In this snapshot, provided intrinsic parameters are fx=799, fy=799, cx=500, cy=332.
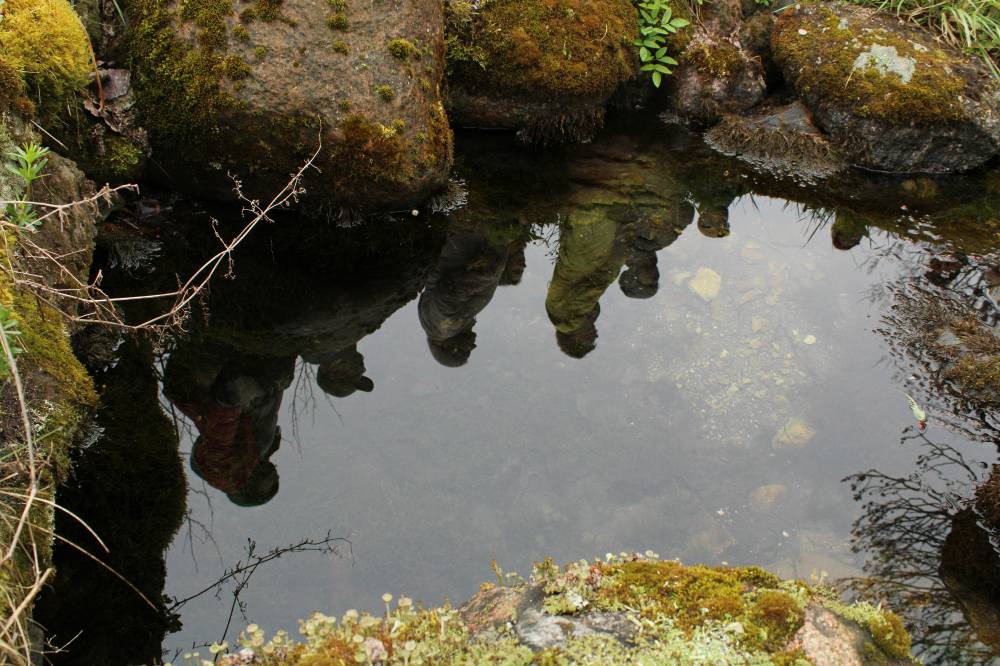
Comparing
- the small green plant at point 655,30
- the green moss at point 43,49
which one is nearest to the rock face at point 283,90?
the green moss at point 43,49

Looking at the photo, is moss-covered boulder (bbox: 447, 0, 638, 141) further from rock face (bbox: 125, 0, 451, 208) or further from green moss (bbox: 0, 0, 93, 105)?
green moss (bbox: 0, 0, 93, 105)

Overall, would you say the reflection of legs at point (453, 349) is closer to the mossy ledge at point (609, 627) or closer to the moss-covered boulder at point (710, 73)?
the mossy ledge at point (609, 627)

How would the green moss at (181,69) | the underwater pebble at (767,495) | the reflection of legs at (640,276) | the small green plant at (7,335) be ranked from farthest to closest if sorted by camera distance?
the reflection of legs at (640,276)
the green moss at (181,69)
the underwater pebble at (767,495)
the small green plant at (7,335)

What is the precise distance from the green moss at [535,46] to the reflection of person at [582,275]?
1463mm

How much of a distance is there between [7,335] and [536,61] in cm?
576

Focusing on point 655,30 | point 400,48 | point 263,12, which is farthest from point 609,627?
point 655,30

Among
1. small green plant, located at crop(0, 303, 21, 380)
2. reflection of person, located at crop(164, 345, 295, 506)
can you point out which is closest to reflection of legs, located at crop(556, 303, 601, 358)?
reflection of person, located at crop(164, 345, 295, 506)

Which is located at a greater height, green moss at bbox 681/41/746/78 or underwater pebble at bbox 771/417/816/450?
green moss at bbox 681/41/746/78

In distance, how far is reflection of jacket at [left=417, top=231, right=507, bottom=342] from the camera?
6.17 metres

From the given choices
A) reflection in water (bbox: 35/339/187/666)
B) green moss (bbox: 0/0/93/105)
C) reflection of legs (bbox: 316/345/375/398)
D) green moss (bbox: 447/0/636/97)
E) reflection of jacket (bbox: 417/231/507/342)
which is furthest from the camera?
green moss (bbox: 447/0/636/97)

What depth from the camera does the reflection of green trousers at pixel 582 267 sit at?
6406mm

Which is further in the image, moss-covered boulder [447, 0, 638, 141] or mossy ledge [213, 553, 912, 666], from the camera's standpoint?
moss-covered boulder [447, 0, 638, 141]

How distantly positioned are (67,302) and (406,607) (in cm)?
329

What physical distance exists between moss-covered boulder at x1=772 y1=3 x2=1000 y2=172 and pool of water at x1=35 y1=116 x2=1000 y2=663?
83cm
